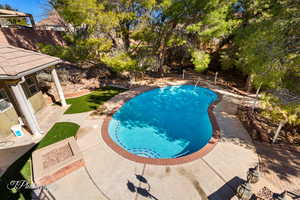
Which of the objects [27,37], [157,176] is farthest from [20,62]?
[27,37]

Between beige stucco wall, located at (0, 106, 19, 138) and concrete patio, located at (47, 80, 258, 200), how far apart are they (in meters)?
3.85

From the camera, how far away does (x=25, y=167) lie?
209 inches

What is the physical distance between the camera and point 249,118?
7.76 metres

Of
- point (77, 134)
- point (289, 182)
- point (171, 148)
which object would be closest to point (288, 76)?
point (289, 182)

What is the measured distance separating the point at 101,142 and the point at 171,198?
12.8ft

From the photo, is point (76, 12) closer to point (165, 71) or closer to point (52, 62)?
point (52, 62)

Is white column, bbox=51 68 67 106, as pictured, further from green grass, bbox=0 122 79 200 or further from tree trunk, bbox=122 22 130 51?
tree trunk, bbox=122 22 130 51

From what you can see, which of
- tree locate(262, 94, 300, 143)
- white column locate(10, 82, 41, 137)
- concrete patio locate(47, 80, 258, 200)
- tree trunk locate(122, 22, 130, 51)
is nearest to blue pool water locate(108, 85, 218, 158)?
concrete patio locate(47, 80, 258, 200)

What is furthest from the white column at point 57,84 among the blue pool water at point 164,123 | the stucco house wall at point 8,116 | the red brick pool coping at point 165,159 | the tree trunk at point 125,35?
the tree trunk at point 125,35

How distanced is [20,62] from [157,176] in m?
8.08

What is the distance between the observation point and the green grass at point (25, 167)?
440cm

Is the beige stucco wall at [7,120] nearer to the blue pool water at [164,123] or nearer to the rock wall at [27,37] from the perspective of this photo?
the blue pool water at [164,123]

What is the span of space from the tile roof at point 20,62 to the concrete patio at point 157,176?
4.19 meters

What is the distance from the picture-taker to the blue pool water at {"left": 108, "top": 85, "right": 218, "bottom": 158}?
7.12m
